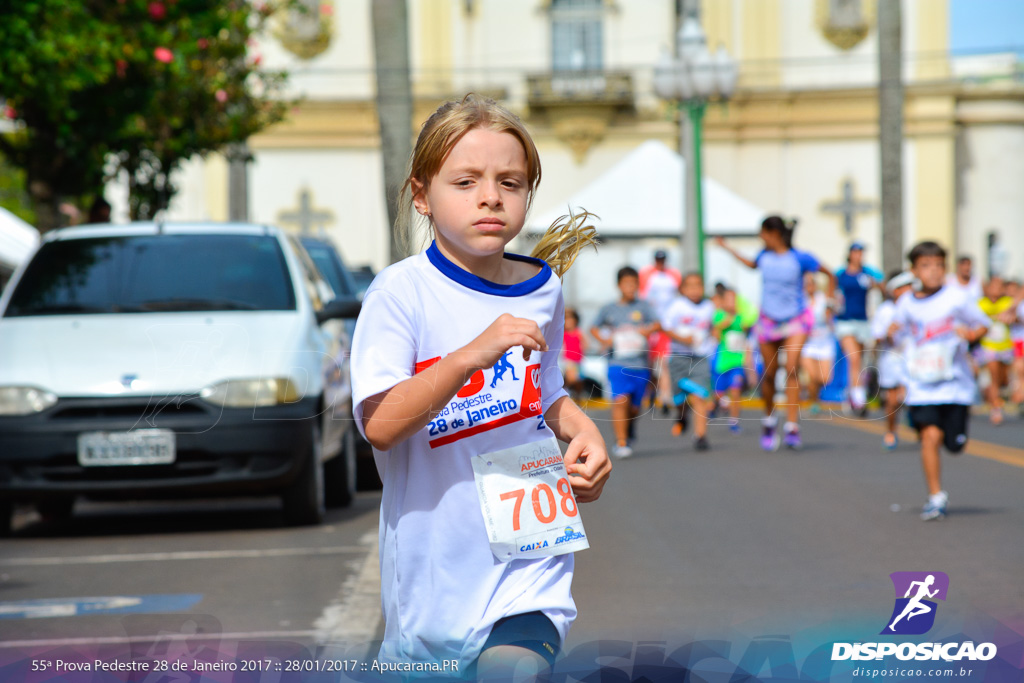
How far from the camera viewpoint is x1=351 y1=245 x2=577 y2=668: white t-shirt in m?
2.69

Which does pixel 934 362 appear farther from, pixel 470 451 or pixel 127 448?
pixel 470 451

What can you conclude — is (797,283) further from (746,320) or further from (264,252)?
(746,320)

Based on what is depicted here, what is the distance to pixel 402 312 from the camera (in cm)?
270

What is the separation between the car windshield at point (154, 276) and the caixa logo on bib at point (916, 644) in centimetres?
592

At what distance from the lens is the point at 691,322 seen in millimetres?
15117

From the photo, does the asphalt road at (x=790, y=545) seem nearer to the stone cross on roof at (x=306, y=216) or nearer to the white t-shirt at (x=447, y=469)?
the white t-shirt at (x=447, y=469)

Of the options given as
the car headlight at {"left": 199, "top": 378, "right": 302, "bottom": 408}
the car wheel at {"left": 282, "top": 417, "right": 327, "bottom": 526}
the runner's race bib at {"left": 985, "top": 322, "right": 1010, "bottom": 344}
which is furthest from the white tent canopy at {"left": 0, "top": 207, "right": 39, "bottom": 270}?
the runner's race bib at {"left": 985, "top": 322, "right": 1010, "bottom": 344}

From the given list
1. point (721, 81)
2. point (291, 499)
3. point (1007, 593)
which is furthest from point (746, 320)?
point (1007, 593)

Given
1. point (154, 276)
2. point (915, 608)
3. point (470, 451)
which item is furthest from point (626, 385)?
point (470, 451)

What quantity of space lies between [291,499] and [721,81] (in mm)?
13222

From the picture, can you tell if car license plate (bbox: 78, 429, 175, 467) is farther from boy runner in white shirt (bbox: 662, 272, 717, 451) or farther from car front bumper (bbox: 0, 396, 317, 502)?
boy runner in white shirt (bbox: 662, 272, 717, 451)

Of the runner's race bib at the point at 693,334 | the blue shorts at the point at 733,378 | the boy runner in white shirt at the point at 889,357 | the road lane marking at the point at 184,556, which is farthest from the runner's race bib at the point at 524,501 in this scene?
the blue shorts at the point at 733,378

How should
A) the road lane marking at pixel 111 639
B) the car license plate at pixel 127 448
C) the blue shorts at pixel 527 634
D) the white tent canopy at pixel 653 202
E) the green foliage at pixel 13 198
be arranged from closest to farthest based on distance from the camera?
the blue shorts at pixel 527 634, the road lane marking at pixel 111 639, the car license plate at pixel 127 448, the white tent canopy at pixel 653 202, the green foliage at pixel 13 198

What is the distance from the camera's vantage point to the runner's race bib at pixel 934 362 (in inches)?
356
